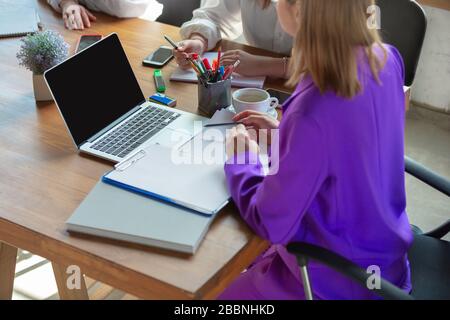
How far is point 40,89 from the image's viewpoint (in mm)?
1566

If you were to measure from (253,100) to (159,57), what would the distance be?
16.9 inches

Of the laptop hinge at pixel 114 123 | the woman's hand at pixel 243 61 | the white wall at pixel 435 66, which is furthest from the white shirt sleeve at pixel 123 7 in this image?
the white wall at pixel 435 66

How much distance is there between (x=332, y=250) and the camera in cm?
117

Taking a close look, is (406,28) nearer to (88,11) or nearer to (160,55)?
(160,55)

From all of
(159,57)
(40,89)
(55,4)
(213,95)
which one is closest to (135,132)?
(213,95)

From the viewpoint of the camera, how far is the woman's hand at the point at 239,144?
128cm

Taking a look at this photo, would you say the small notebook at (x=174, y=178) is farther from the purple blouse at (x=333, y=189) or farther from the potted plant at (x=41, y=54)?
the potted plant at (x=41, y=54)

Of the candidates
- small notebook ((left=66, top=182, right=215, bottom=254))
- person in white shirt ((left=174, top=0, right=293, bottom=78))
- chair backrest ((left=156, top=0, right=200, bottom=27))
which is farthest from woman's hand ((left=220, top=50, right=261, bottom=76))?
chair backrest ((left=156, top=0, right=200, bottom=27))

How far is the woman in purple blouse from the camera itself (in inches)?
41.0

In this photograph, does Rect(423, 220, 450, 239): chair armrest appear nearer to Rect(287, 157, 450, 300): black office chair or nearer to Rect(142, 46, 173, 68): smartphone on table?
Rect(287, 157, 450, 300): black office chair

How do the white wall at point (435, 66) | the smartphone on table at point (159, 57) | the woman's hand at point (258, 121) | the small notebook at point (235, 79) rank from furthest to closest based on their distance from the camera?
the white wall at point (435, 66) < the smartphone on table at point (159, 57) < the small notebook at point (235, 79) < the woman's hand at point (258, 121)

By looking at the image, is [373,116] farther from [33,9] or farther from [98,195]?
[33,9]
